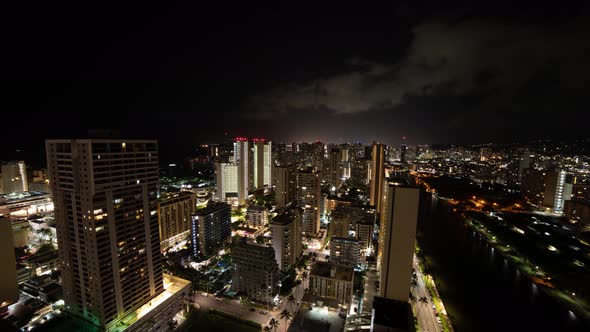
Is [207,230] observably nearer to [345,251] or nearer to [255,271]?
[255,271]

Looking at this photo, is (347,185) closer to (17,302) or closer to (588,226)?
(588,226)

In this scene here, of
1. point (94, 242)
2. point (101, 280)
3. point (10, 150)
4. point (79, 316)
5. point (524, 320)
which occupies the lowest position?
point (524, 320)

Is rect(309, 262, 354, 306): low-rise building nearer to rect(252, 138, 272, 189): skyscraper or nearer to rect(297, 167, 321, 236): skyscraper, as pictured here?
rect(297, 167, 321, 236): skyscraper

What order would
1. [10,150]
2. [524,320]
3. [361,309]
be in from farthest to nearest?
[10,150] → [524,320] → [361,309]

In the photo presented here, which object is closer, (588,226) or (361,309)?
(361,309)

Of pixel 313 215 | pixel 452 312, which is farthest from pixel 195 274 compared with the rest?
pixel 452 312

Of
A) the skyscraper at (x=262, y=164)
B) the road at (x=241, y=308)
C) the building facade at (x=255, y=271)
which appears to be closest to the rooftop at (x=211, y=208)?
the road at (x=241, y=308)
